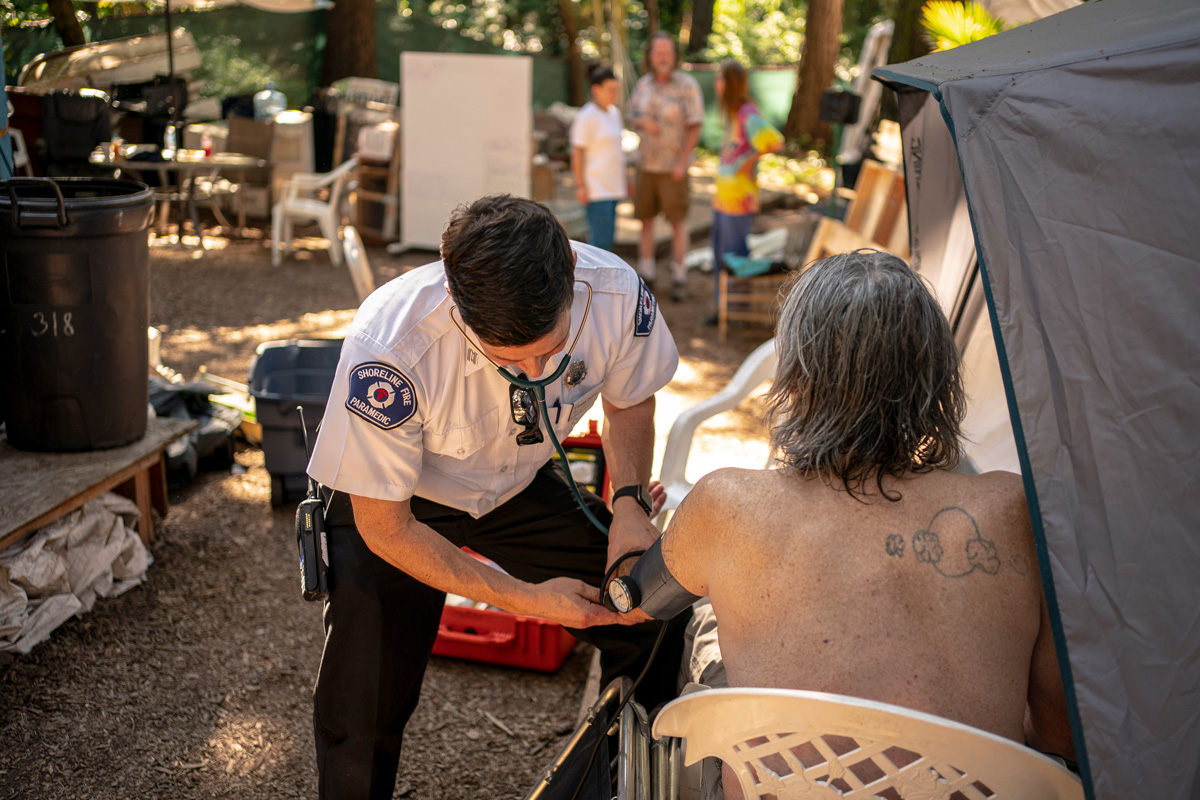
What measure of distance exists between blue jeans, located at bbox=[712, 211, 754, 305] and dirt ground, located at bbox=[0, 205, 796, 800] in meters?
3.91

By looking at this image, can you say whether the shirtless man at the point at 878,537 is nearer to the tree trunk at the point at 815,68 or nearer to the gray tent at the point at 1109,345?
the gray tent at the point at 1109,345

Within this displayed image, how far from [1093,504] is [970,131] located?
684mm

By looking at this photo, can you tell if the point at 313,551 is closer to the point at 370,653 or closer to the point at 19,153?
the point at 370,653

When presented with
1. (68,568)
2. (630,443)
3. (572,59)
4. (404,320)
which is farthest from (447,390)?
(572,59)

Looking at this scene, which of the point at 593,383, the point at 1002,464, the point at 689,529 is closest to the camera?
the point at 689,529

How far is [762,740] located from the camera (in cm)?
143

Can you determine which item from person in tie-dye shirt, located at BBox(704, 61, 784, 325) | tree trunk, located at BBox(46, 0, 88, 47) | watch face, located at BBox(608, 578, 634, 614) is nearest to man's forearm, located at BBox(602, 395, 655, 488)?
watch face, located at BBox(608, 578, 634, 614)

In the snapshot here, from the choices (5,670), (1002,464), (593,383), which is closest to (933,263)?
(1002,464)

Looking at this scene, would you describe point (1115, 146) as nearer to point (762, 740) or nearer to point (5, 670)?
point (762, 740)

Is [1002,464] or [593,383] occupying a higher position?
Result: [593,383]

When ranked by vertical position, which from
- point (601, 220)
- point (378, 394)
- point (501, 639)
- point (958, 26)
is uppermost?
point (958, 26)

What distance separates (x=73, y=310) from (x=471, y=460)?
1.79 meters

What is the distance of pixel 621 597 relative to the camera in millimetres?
1938

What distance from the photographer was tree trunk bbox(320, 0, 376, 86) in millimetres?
12078
